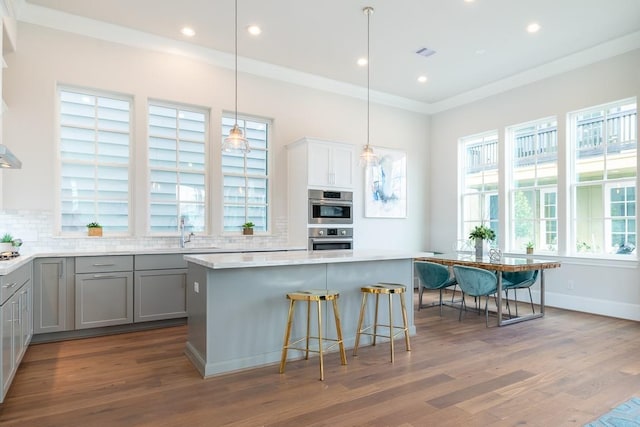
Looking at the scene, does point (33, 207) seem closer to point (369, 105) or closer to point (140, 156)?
point (140, 156)

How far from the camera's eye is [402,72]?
6.33 meters

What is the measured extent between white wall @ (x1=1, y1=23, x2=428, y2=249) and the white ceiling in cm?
29

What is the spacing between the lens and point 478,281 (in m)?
4.84

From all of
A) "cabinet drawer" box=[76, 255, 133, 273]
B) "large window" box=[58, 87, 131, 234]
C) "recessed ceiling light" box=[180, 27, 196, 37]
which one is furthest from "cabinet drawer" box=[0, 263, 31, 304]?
"recessed ceiling light" box=[180, 27, 196, 37]

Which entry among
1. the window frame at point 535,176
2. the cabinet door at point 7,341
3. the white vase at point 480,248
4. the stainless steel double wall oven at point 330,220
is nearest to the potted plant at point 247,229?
the stainless steel double wall oven at point 330,220

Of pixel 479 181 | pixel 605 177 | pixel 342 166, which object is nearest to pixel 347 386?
pixel 342 166

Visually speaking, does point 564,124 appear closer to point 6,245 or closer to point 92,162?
point 92,162

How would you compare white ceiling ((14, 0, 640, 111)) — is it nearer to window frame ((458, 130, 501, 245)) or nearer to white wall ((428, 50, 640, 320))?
white wall ((428, 50, 640, 320))

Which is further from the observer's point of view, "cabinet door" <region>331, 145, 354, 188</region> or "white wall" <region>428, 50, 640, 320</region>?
"cabinet door" <region>331, 145, 354, 188</region>

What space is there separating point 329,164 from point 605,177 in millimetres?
3858

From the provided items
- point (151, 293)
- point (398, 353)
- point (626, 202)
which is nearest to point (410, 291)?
point (398, 353)

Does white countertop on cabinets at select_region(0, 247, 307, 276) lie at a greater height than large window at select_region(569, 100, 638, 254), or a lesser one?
lesser

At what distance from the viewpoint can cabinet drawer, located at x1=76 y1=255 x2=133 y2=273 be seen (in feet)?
13.9

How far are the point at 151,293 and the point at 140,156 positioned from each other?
179 centimetres
